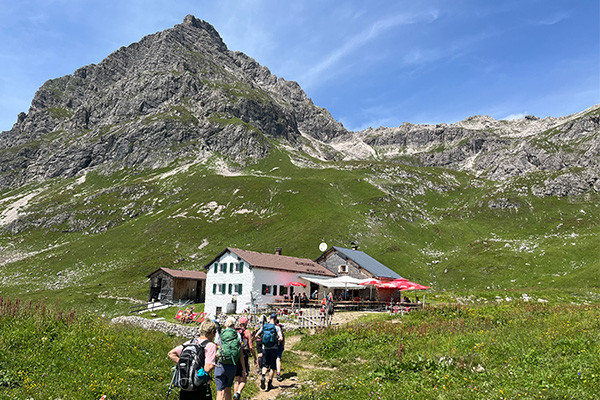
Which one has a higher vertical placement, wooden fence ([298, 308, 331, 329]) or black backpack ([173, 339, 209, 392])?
black backpack ([173, 339, 209, 392])

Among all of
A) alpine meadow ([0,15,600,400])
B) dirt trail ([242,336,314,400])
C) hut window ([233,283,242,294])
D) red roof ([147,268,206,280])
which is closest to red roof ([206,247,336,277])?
hut window ([233,283,242,294])

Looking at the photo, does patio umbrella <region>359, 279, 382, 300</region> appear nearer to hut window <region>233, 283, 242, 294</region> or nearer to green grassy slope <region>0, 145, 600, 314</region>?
hut window <region>233, 283, 242, 294</region>

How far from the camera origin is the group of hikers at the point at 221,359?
25.5 ft

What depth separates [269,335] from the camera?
1427 centimetres

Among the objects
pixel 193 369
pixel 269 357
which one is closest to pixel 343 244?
pixel 269 357

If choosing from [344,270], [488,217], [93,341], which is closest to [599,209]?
[488,217]

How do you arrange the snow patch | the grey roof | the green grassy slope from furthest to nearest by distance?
the snow patch → the green grassy slope → the grey roof

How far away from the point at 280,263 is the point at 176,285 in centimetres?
2398

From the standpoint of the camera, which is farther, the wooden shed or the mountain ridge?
the mountain ridge

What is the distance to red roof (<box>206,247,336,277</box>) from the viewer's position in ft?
171

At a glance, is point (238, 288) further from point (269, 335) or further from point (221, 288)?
point (269, 335)

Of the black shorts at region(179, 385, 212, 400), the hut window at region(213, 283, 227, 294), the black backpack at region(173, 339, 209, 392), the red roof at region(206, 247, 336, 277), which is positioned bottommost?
the hut window at region(213, 283, 227, 294)

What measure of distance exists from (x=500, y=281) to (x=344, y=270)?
39.6 meters

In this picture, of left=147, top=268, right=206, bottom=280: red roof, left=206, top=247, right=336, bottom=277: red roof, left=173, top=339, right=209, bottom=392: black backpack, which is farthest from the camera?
left=147, top=268, right=206, bottom=280: red roof
